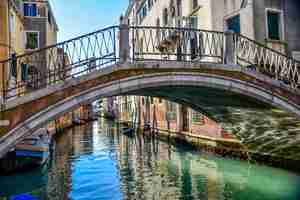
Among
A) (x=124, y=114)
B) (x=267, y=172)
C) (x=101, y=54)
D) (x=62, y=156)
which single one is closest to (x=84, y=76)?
(x=101, y=54)

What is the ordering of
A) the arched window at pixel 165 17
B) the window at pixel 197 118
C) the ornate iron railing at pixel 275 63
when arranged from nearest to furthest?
the ornate iron railing at pixel 275 63 → the window at pixel 197 118 → the arched window at pixel 165 17

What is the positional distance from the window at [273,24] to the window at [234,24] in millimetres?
939

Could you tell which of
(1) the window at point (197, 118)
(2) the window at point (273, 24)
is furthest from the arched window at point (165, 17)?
(2) the window at point (273, 24)

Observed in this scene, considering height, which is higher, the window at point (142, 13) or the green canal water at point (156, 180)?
the window at point (142, 13)

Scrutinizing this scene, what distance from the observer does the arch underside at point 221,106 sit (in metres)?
6.94

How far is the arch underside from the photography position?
694 cm

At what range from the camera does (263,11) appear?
11719 mm

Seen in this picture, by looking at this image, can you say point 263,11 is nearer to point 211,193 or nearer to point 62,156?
point 211,193

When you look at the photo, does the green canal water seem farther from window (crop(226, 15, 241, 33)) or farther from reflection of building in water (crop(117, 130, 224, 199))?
window (crop(226, 15, 241, 33))

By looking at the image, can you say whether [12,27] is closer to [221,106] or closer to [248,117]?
[221,106]

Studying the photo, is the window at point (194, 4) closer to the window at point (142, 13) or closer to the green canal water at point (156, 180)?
the green canal water at point (156, 180)

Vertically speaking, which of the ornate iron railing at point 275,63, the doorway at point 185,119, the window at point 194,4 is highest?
Answer: the window at point 194,4

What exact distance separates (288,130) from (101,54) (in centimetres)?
614

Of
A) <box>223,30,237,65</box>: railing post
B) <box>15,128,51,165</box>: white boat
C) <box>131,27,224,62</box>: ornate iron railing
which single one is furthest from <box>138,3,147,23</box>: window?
<box>223,30,237,65</box>: railing post
